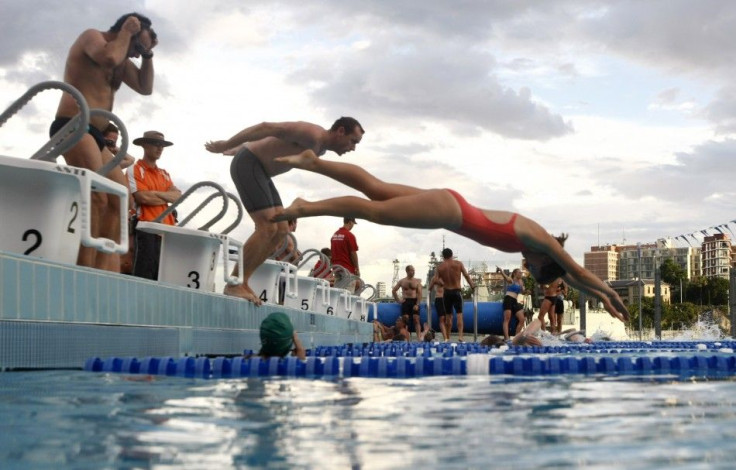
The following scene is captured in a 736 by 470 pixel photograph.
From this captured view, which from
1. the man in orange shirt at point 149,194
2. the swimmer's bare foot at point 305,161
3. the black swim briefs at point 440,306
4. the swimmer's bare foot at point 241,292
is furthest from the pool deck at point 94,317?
the black swim briefs at point 440,306

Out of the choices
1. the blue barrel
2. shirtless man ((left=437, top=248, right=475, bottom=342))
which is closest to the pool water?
shirtless man ((left=437, top=248, right=475, bottom=342))

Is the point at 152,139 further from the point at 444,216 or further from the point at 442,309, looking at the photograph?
the point at 442,309

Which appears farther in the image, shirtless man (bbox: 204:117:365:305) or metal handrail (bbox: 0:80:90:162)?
shirtless man (bbox: 204:117:365:305)

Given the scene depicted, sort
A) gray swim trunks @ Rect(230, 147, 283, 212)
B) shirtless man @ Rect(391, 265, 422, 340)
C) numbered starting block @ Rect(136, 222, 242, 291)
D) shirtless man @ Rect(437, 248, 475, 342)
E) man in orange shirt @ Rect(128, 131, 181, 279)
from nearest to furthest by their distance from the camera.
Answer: numbered starting block @ Rect(136, 222, 242, 291) → man in orange shirt @ Rect(128, 131, 181, 279) → gray swim trunks @ Rect(230, 147, 283, 212) → shirtless man @ Rect(437, 248, 475, 342) → shirtless man @ Rect(391, 265, 422, 340)

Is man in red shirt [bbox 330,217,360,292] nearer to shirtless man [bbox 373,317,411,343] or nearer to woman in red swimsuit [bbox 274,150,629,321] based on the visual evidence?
shirtless man [bbox 373,317,411,343]

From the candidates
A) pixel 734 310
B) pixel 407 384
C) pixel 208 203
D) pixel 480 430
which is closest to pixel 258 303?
pixel 208 203

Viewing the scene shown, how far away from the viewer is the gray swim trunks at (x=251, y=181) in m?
8.18

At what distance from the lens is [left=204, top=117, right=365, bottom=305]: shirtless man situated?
7.84 metres


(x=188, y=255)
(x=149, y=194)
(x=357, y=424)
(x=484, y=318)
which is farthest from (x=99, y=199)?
(x=484, y=318)

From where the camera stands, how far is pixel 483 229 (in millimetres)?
6758

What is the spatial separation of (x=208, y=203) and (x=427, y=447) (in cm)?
576

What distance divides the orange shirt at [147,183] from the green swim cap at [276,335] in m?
2.68

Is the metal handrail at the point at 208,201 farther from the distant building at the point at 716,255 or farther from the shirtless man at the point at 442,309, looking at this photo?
the distant building at the point at 716,255

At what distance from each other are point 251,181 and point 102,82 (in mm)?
2133
